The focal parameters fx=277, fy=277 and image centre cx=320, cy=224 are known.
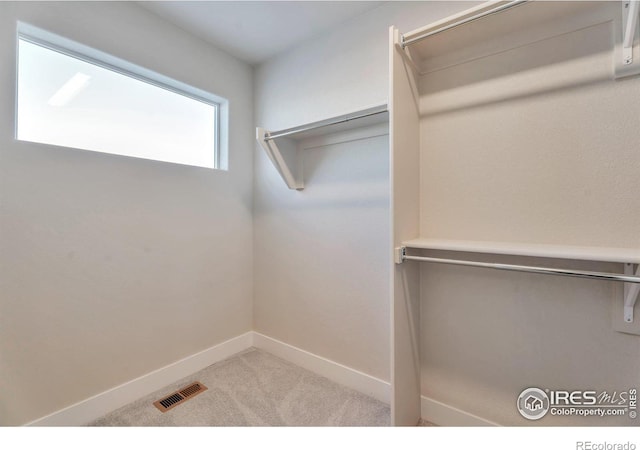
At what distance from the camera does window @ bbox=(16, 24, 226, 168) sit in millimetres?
1460

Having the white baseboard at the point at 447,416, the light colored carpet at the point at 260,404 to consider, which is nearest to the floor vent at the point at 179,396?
the light colored carpet at the point at 260,404

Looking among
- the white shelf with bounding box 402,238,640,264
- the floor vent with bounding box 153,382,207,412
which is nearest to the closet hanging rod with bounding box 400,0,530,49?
the white shelf with bounding box 402,238,640,264

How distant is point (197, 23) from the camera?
74.1 inches

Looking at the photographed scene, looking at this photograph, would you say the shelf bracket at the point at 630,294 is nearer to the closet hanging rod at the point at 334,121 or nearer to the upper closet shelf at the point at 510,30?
the upper closet shelf at the point at 510,30

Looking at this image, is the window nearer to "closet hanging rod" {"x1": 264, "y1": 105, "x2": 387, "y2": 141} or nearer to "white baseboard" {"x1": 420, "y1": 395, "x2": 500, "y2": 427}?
"closet hanging rod" {"x1": 264, "y1": 105, "x2": 387, "y2": 141}

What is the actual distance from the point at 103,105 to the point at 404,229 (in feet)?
6.33

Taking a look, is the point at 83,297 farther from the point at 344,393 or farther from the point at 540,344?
the point at 540,344

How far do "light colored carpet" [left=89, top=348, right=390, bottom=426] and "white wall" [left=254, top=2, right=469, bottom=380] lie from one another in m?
0.20

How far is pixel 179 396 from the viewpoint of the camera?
174 cm

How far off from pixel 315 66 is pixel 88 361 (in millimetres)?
2342

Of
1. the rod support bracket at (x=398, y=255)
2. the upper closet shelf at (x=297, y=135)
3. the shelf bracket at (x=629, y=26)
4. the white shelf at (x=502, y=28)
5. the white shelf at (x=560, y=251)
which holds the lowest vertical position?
the rod support bracket at (x=398, y=255)

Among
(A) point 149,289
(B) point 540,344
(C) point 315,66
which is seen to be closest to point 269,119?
(C) point 315,66

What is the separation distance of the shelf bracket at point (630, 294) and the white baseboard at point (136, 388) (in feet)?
7.68

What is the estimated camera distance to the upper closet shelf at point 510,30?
104 cm
